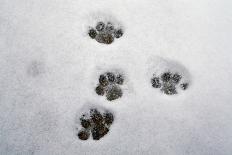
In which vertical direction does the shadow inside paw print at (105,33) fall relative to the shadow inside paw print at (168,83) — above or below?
above

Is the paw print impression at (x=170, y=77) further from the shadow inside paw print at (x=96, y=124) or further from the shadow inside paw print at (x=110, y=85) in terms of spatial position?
the shadow inside paw print at (x=96, y=124)

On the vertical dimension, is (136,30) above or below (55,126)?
above

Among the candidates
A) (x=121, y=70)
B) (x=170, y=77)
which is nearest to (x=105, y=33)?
(x=121, y=70)

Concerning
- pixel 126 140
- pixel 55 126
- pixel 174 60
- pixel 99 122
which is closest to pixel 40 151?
pixel 55 126

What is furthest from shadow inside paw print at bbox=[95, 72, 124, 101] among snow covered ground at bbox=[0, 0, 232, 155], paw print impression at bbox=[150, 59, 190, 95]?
paw print impression at bbox=[150, 59, 190, 95]

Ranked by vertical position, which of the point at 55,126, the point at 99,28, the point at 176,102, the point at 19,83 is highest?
the point at 99,28

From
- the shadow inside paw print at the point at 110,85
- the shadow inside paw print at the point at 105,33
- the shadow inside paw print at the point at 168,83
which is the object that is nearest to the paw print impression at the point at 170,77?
the shadow inside paw print at the point at 168,83

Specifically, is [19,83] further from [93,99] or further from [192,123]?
[192,123]
